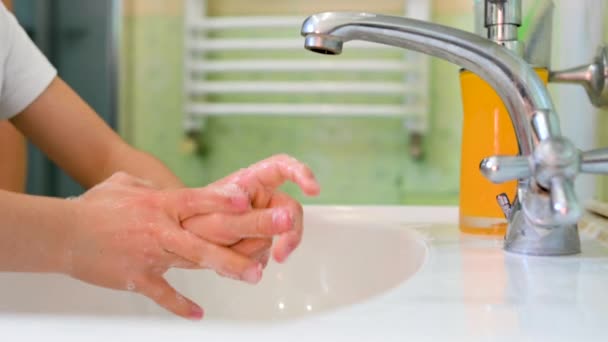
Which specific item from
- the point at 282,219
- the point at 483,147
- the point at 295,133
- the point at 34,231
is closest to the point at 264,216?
the point at 282,219

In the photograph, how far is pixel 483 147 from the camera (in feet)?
2.03

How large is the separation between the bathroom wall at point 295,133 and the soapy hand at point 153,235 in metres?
0.79

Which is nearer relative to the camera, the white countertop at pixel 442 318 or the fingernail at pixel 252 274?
the white countertop at pixel 442 318

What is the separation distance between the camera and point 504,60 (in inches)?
19.7

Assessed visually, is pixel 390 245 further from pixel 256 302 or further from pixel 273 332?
pixel 273 332

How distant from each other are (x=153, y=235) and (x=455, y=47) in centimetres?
28

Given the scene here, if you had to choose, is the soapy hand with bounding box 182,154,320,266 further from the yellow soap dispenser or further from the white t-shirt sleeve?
the white t-shirt sleeve

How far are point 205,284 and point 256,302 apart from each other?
60 mm

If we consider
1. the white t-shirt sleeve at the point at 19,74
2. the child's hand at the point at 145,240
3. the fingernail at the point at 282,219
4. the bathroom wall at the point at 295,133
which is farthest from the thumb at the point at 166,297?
the bathroom wall at the point at 295,133

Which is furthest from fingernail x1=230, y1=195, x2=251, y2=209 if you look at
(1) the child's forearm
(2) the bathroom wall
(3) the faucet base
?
(2) the bathroom wall

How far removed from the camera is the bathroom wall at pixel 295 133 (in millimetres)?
1218

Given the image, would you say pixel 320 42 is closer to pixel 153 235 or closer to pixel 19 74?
pixel 153 235

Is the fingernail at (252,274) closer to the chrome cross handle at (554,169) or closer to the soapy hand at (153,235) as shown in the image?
the soapy hand at (153,235)

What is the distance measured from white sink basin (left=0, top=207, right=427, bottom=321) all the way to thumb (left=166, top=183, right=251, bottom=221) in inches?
7.9
